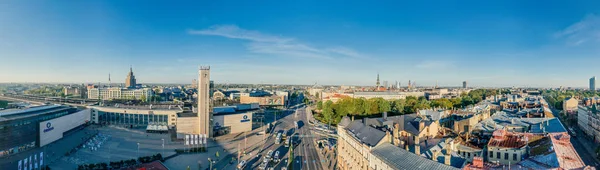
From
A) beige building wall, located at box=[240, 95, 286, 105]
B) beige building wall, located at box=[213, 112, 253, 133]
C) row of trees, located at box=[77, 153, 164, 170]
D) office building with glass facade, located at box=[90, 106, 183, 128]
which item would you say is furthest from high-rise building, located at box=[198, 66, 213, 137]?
beige building wall, located at box=[240, 95, 286, 105]

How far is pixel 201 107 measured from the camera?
267 ft

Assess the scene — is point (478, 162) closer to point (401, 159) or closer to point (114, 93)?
point (401, 159)

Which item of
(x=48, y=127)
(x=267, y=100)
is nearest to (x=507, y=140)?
(x=48, y=127)

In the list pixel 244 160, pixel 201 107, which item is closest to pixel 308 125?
pixel 201 107

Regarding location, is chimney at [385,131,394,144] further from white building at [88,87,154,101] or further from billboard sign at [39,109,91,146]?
white building at [88,87,154,101]

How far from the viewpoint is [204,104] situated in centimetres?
8150

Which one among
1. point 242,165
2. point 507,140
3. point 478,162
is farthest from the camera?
point 242,165

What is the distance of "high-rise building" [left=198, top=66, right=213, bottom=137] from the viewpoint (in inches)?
3187

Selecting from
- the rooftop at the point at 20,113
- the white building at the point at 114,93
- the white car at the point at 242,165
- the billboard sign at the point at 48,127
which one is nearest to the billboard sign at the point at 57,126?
the billboard sign at the point at 48,127

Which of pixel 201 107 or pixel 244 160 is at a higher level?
pixel 201 107

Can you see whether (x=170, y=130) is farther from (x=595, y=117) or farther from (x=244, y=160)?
(x=595, y=117)

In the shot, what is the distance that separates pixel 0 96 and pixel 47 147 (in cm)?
6365

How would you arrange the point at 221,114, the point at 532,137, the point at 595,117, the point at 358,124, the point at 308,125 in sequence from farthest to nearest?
1. the point at 308,125
2. the point at 221,114
3. the point at 595,117
4. the point at 358,124
5. the point at 532,137

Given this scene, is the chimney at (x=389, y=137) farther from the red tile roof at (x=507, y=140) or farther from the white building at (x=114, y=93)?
the white building at (x=114, y=93)
